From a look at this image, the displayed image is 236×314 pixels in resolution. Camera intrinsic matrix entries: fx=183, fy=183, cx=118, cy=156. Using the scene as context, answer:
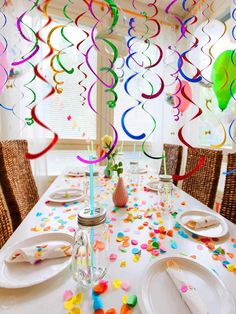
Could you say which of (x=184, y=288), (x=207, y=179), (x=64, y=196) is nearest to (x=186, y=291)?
(x=184, y=288)

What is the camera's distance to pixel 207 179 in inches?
50.2

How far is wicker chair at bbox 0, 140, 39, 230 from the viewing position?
1085 mm

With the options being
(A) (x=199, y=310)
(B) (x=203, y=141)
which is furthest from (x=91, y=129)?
(A) (x=199, y=310)

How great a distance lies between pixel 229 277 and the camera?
0.47 m

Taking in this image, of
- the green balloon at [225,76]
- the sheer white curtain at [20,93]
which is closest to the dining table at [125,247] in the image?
the green balloon at [225,76]

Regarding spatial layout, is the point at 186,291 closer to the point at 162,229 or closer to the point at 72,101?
the point at 162,229

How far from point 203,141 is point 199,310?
2243 millimetres

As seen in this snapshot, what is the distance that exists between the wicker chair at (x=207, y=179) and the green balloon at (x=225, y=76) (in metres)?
0.55

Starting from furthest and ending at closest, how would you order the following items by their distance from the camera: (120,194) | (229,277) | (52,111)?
(52,111), (120,194), (229,277)

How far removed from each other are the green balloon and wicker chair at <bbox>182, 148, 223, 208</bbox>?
55 centimetres

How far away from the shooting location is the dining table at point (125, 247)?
1.32ft

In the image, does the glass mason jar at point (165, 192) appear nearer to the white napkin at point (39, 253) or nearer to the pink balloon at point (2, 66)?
the white napkin at point (39, 253)

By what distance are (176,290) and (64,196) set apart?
0.74m

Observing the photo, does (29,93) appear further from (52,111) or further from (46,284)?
(46,284)
